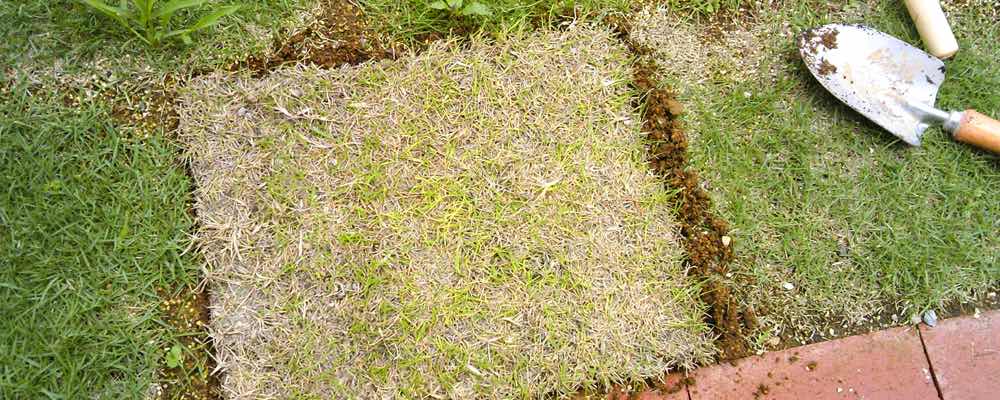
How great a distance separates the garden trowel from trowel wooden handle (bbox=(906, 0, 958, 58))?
0.24 ft

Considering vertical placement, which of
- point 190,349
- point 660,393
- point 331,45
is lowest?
point 660,393

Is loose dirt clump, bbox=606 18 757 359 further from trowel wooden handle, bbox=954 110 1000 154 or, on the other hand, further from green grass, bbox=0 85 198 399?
green grass, bbox=0 85 198 399

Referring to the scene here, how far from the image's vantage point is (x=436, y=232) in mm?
2137

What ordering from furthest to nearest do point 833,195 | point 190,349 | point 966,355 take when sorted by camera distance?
point 833,195
point 966,355
point 190,349

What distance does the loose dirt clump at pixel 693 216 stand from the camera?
7.00 ft

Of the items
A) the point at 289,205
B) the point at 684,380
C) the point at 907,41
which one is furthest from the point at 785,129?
the point at 289,205

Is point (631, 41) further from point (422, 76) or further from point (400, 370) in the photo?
point (400, 370)

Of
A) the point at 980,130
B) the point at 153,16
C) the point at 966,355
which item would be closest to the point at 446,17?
the point at 153,16

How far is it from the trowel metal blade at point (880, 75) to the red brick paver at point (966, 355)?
0.61 meters

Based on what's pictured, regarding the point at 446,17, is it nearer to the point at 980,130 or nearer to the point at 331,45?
the point at 331,45

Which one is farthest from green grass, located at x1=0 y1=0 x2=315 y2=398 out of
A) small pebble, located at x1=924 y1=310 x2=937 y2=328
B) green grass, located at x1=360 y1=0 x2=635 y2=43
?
small pebble, located at x1=924 y1=310 x2=937 y2=328


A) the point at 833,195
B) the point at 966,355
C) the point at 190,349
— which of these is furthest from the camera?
the point at 833,195

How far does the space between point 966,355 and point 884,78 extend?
3.06 ft

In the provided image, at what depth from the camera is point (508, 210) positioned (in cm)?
217
